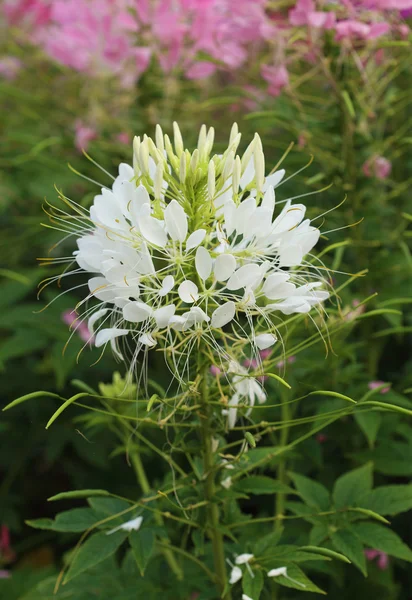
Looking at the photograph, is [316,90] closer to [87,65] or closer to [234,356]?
[87,65]

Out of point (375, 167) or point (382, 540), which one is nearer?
point (382, 540)

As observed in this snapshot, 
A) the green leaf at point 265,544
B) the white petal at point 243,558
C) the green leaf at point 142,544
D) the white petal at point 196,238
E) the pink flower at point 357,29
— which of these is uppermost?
the pink flower at point 357,29

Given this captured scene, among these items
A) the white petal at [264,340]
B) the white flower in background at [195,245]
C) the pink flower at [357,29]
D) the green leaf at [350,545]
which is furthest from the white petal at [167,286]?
the pink flower at [357,29]

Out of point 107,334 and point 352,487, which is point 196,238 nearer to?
point 107,334

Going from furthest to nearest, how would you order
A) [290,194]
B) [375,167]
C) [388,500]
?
[290,194]
[375,167]
[388,500]

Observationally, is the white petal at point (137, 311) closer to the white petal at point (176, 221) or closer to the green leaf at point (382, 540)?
the white petal at point (176, 221)

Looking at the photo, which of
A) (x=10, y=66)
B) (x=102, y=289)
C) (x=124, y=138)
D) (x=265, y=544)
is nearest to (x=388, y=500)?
(x=265, y=544)

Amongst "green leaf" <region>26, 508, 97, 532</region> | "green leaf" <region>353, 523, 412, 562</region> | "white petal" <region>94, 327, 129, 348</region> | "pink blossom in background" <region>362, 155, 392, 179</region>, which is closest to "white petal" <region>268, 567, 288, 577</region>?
"green leaf" <region>353, 523, 412, 562</region>

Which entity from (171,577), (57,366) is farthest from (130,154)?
(171,577)
